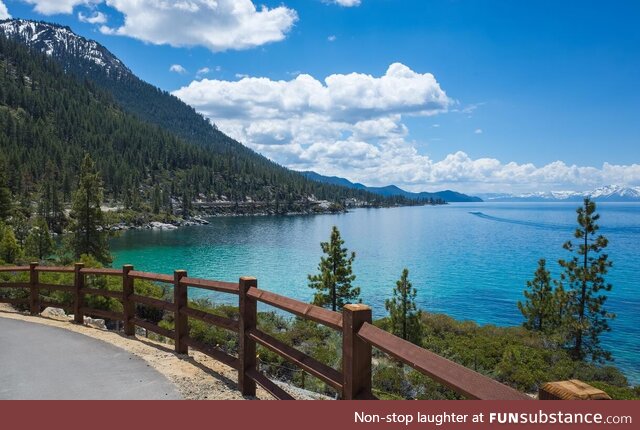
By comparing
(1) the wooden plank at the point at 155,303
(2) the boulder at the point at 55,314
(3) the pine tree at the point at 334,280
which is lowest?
(3) the pine tree at the point at 334,280

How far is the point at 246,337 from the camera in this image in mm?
6691

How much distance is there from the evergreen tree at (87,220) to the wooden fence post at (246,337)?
36.6 metres

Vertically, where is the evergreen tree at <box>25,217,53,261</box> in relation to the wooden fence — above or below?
below

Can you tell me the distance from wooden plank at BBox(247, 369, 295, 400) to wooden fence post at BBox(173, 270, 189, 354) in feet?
7.55

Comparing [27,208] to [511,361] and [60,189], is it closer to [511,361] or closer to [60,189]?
[60,189]

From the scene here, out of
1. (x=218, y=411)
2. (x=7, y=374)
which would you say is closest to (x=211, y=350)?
(x=218, y=411)

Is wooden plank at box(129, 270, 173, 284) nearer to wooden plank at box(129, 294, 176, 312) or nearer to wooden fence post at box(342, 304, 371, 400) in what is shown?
wooden plank at box(129, 294, 176, 312)

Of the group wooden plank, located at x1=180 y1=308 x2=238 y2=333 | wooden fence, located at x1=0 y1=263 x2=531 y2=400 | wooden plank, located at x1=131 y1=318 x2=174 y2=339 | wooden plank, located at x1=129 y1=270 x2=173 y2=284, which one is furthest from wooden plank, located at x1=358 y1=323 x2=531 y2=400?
wooden plank, located at x1=131 y1=318 x2=174 y2=339

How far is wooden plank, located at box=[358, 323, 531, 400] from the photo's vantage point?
265 cm

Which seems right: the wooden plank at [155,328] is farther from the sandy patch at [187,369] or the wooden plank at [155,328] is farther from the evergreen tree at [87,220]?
the evergreen tree at [87,220]

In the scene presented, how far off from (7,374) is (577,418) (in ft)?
28.4

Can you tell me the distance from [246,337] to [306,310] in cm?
202

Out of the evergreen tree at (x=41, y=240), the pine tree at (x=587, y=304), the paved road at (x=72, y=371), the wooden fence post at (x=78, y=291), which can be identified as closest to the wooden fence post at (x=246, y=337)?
the paved road at (x=72, y=371)

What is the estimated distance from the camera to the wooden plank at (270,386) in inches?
234
